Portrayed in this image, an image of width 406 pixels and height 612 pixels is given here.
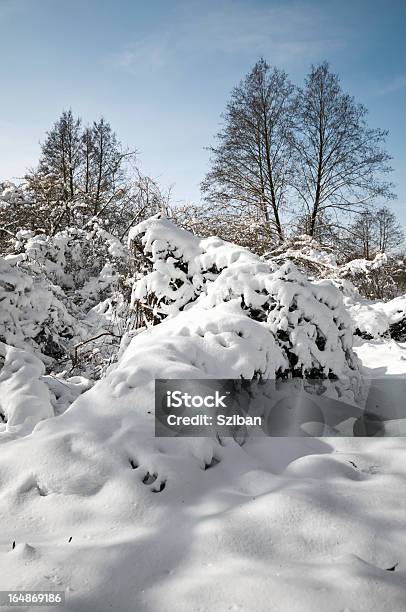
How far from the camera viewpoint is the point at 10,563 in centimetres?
124

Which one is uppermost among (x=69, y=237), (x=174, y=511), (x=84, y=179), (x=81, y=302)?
(x=84, y=179)

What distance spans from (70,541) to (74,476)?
0.35 m

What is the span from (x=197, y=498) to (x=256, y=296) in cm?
179

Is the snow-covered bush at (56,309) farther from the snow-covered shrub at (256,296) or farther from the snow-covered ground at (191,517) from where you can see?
the snow-covered ground at (191,517)

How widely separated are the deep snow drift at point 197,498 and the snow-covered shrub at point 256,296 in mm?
28

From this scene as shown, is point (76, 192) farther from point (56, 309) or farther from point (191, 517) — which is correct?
point (191, 517)

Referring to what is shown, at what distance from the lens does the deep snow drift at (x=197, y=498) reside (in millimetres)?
1144

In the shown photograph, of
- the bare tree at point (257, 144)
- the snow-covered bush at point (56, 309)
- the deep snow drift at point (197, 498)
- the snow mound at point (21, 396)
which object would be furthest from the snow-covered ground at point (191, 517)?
the bare tree at point (257, 144)

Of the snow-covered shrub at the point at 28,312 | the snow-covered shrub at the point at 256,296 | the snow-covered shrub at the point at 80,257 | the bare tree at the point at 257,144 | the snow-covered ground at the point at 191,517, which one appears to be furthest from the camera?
the bare tree at the point at 257,144

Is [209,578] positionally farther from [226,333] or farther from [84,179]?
[84,179]

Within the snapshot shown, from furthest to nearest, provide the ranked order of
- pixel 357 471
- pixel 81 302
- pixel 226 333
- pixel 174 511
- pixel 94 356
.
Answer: pixel 81 302, pixel 94 356, pixel 226 333, pixel 357 471, pixel 174 511

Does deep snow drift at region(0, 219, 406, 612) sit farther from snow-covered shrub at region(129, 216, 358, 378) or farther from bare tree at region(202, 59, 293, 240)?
bare tree at region(202, 59, 293, 240)

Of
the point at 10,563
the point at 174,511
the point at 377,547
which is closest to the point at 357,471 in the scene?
the point at 377,547

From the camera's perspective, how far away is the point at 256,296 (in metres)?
3.16
